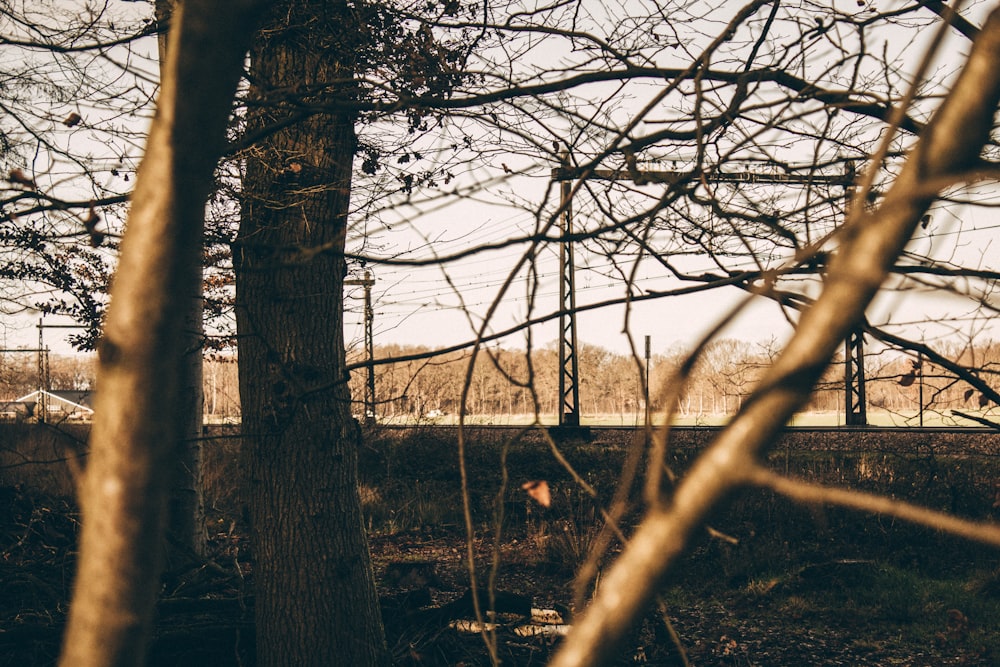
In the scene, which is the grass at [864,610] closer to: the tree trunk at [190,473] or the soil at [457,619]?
the soil at [457,619]

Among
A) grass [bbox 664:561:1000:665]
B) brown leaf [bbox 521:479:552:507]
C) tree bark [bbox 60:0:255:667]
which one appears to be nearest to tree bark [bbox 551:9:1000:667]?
tree bark [bbox 60:0:255:667]

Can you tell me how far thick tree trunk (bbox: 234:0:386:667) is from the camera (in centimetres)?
358

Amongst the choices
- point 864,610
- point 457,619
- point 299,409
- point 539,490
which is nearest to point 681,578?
point 864,610

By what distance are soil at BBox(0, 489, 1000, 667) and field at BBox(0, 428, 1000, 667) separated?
14mm

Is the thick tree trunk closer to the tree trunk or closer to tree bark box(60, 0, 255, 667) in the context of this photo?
tree bark box(60, 0, 255, 667)

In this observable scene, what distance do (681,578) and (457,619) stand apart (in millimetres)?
3424

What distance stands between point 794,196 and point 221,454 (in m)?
11.4

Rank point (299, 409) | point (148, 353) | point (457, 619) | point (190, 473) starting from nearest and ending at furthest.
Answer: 1. point (148, 353)
2. point (299, 409)
3. point (457, 619)
4. point (190, 473)

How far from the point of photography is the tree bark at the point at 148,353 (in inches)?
32.4

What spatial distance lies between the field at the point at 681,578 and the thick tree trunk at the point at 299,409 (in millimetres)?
670

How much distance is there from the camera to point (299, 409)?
354cm

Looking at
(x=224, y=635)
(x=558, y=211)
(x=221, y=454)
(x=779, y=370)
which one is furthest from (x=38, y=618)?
(x=221, y=454)

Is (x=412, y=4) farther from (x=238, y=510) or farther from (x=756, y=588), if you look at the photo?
(x=238, y=510)

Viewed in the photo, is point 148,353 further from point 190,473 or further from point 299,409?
point 190,473
